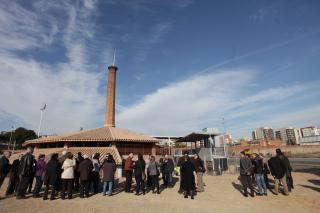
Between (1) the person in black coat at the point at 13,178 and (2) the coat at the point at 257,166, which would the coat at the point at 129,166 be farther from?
(2) the coat at the point at 257,166

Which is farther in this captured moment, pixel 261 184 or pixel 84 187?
pixel 261 184

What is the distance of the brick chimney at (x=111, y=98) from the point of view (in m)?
30.3

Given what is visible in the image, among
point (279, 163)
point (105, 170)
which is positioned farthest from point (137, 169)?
point (279, 163)

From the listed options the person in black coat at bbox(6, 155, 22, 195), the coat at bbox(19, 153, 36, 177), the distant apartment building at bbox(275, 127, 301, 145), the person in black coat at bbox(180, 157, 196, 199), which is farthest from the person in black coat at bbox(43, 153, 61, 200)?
the distant apartment building at bbox(275, 127, 301, 145)

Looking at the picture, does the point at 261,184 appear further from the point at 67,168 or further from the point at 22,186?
the point at 22,186

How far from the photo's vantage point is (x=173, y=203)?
8180mm

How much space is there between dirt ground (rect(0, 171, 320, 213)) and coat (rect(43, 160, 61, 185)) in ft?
2.39

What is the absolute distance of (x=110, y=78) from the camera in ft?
106

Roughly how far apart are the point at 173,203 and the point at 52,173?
489cm

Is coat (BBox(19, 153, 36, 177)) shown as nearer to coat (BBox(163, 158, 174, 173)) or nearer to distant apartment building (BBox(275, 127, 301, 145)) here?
coat (BBox(163, 158, 174, 173))

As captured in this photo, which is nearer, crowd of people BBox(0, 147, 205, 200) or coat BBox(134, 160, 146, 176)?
crowd of people BBox(0, 147, 205, 200)

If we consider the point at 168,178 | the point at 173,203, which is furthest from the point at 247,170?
the point at 168,178

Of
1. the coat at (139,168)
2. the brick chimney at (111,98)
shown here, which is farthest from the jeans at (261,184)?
the brick chimney at (111,98)

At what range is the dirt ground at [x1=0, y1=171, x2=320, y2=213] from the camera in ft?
23.6
